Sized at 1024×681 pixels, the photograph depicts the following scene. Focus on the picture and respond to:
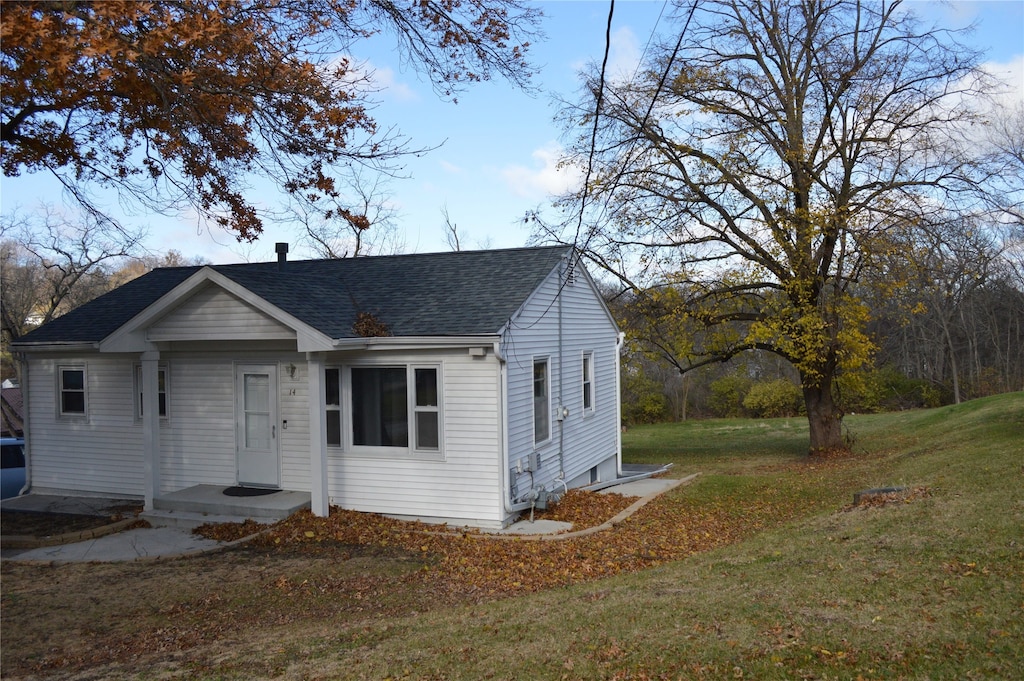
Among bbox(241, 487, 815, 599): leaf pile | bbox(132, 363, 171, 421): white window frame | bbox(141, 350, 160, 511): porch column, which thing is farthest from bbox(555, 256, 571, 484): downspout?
bbox(132, 363, 171, 421): white window frame

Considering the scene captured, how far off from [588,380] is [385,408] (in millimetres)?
5482

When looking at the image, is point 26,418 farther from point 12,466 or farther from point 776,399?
point 776,399

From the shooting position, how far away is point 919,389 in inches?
1613

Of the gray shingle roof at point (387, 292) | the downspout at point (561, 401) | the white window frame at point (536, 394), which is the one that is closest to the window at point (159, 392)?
the gray shingle roof at point (387, 292)

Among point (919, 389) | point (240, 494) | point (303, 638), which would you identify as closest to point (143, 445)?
point (240, 494)

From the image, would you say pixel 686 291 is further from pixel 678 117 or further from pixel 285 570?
pixel 285 570

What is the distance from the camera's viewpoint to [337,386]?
12.8 metres

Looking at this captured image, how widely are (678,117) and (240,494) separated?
1441cm

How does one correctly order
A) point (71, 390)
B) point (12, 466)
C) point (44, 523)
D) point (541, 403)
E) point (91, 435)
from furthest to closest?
point (12, 466) < point (71, 390) < point (91, 435) < point (541, 403) < point (44, 523)

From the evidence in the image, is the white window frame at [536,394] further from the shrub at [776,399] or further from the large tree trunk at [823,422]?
the shrub at [776,399]

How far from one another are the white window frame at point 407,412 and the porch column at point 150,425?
2926mm

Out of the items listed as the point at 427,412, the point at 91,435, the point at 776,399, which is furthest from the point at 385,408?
the point at 776,399

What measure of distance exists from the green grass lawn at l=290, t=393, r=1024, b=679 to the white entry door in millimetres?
6521

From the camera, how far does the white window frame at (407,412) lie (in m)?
12.2
